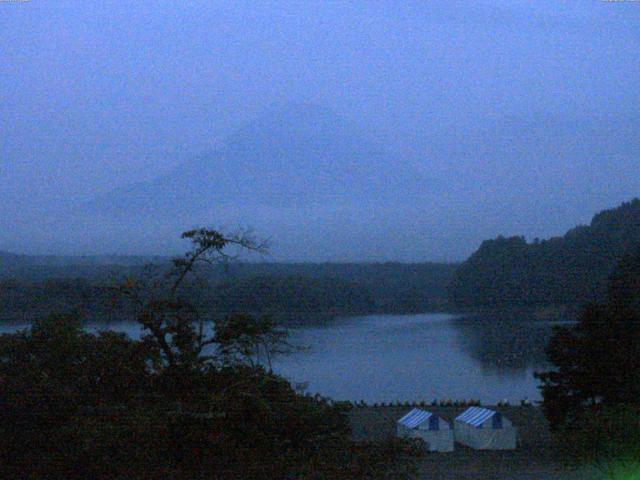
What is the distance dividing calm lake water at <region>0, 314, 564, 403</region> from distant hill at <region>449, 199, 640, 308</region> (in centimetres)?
205

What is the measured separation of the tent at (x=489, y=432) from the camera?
1452 centimetres

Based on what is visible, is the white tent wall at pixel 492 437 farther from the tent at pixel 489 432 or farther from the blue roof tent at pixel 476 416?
the blue roof tent at pixel 476 416

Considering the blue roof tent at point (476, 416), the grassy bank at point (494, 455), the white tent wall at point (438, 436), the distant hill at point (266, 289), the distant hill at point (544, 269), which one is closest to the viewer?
the distant hill at point (266, 289)

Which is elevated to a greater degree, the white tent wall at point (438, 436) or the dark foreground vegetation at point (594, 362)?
the dark foreground vegetation at point (594, 362)

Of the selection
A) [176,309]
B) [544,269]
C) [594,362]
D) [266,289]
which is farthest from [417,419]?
[544,269]

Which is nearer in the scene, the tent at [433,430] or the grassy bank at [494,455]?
the grassy bank at [494,455]

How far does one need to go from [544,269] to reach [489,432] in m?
Result: 12.6

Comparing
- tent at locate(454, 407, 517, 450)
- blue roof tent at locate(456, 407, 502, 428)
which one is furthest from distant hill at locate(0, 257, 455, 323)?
tent at locate(454, 407, 517, 450)

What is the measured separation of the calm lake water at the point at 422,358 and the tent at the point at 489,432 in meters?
1.22

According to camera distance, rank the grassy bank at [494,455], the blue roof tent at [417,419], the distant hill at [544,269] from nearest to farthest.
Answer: the grassy bank at [494,455], the blue roof tent at [417,419], the distant hill at [544,269]

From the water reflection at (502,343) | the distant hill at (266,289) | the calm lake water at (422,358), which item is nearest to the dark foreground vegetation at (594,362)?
the water reflection at (502,343)

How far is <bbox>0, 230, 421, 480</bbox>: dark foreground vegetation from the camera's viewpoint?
6430 mm

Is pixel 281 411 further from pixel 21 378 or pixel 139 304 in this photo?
pixel 21 378

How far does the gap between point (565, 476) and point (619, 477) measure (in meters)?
1.72
